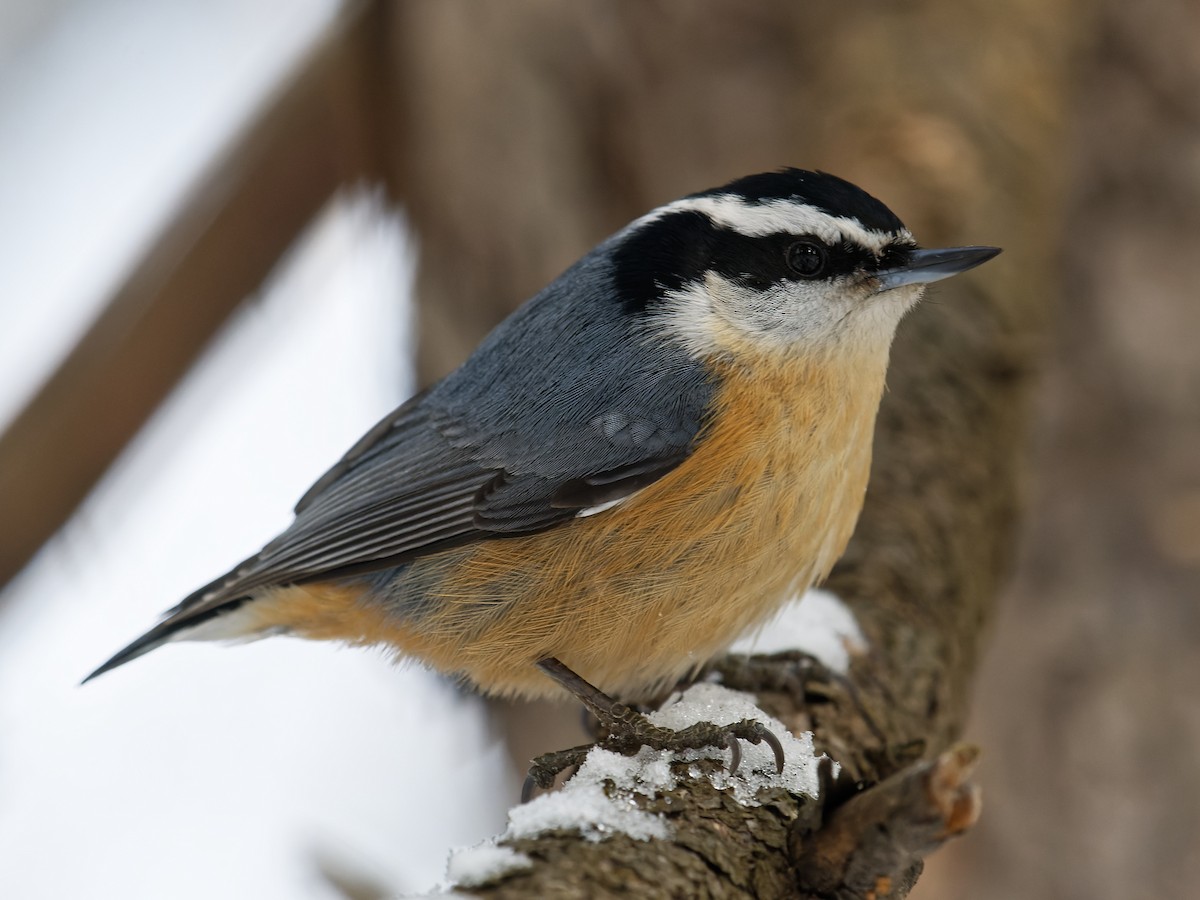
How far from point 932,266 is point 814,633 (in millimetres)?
758

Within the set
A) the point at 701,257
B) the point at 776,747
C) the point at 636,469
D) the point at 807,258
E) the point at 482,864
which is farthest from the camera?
the point at 701,257

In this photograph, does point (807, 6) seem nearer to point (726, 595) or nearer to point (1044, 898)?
point (726, 595)

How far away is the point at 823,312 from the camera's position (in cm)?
227

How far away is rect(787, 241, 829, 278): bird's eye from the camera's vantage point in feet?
7.48

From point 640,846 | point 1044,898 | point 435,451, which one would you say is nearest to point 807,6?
point 435,451

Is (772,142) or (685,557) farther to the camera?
(772,142)

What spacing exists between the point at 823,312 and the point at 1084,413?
168cm

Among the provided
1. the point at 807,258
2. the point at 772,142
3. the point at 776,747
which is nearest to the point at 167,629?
the point at 776,747

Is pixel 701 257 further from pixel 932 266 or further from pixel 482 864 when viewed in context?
pixel 482 864

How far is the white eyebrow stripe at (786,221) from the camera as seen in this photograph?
2.25m

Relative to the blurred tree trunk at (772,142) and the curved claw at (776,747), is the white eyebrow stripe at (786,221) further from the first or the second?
the curved claw at (776,747)

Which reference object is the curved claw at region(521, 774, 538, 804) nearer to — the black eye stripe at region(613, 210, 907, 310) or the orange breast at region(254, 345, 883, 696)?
the orange breast at region(254, 345, 883, 696)

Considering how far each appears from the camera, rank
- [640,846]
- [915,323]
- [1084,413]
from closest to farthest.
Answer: [640,846] < [915,323] < [1084,413]

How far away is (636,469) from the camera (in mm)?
2139
